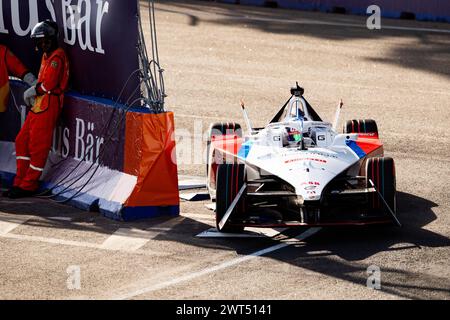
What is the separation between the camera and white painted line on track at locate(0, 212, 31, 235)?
1205 cm

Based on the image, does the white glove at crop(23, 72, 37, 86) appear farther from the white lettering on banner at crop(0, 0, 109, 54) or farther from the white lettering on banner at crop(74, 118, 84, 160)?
the white lettering on banner at crop(74, 118, 84, 160)

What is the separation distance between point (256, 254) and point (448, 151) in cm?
541

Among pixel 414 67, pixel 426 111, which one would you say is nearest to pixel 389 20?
pixel 414 67

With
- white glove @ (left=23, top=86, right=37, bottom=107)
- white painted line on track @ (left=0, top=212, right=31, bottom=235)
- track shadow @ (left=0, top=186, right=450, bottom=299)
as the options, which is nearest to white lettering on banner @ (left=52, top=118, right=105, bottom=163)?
white glove @ (left=23, top=86, right=37, bottom=107)

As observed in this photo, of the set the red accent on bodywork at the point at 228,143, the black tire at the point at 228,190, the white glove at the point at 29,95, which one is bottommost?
the black tire at the point at 228,190

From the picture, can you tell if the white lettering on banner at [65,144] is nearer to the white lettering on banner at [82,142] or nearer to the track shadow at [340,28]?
the white lettering on banner at [82,142]

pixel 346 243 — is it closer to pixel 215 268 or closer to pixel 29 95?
pixel 215 268

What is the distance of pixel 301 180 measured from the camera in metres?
11.3

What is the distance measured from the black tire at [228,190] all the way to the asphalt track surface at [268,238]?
28 cm

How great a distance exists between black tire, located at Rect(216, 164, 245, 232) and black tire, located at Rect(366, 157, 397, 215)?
125 cm

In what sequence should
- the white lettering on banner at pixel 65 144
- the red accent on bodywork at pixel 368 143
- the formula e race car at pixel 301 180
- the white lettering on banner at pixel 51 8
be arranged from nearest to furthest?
the formula e race car at pixel 301 180, the red accent on bodywork at pixel 368 143, the white lettering on banner at pixel 65 144, the white lettering on banner at pixel 51 8

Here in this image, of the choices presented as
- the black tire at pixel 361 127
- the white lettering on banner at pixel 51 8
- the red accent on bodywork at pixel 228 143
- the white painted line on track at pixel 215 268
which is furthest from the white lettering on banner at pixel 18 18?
the white painted line on track at pixel 215 268

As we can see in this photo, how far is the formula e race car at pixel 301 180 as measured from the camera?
36.7ft

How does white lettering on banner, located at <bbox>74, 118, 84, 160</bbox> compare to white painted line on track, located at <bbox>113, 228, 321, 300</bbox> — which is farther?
white lettering on banner, located at <bbox>74, 118, 84, 160</bbox>
